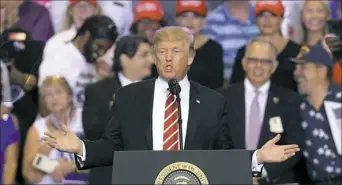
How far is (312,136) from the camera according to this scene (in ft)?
18.2

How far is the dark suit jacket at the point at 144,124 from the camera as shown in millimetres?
3510

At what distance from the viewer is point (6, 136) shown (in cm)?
577

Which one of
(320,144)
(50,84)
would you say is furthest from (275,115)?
(50,84)

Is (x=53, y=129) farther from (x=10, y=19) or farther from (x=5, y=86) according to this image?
(x=5, y=86)

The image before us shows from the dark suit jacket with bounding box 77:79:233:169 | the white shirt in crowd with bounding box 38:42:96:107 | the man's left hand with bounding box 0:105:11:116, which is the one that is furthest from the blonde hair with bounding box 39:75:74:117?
the dark suit jacket with bounding box 77:79:233:169

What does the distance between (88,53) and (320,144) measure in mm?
2073

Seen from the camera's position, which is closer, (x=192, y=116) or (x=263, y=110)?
(x=192, y=116)

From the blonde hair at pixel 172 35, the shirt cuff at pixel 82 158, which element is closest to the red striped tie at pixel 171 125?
the blonde hair at pixel 172 35

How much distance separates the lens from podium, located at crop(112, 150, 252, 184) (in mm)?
2791

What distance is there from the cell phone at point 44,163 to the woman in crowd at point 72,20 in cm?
96

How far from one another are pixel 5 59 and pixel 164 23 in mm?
2347

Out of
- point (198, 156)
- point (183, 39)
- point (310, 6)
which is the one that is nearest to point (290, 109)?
point (310, 6)

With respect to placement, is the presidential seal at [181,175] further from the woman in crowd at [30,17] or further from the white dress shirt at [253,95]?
the woman in crowd at [30,17]

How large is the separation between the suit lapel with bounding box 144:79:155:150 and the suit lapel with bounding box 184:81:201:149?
0.17 m
